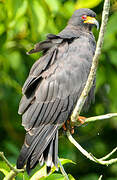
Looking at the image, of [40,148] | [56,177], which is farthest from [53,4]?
[56,177]

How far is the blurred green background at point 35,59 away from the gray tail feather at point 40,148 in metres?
1.63

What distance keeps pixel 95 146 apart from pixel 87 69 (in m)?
2.27

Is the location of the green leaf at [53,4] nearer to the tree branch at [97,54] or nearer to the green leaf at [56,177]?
the tree branch at [97,54]

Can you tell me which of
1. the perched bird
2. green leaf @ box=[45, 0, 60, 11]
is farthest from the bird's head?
the perched bird

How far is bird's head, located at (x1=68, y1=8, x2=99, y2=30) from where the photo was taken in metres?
6.33

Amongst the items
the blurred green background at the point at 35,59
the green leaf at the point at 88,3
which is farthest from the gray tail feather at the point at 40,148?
→ the green leaf at the point at 88,3

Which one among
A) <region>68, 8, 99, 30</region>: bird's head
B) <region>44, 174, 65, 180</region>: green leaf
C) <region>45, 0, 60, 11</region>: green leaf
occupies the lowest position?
<region>44, 174, 65, 180</region>: green leaf

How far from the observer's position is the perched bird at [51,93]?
5066 mm

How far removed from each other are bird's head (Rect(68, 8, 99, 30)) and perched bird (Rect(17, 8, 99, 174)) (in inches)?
20.4

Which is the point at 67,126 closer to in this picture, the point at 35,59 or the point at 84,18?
the point at 84,18

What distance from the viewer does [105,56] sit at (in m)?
7.34

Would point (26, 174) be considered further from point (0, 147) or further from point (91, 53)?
point (0, 147)

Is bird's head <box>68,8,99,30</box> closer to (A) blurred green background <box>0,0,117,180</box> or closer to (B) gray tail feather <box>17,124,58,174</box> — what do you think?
(A) blurred green background <box>0,0,117,180</box>

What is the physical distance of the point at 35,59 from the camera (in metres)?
7.08
